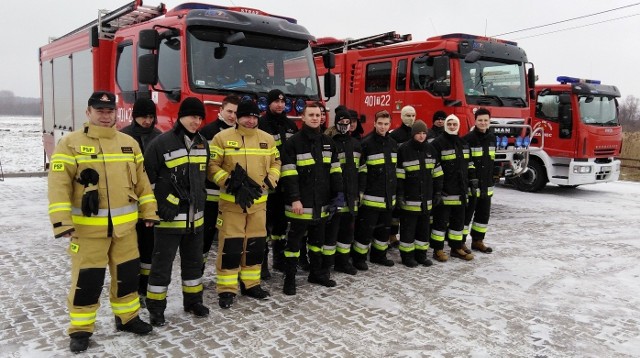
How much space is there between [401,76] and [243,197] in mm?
5415

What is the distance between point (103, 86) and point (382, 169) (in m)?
4.17

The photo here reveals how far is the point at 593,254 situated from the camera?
6.16m

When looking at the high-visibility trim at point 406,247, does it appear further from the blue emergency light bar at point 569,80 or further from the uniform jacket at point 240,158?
the blue emergency light bar at point 569,80

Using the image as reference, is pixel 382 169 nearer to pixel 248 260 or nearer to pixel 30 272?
pixel 248 260

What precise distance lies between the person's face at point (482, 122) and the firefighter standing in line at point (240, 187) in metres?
2.88

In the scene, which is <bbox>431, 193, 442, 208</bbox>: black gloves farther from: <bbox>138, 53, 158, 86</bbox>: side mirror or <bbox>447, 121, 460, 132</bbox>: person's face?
<bbox>138, 53, 158, 86</bbox>: side mirror

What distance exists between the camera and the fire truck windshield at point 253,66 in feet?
16.9

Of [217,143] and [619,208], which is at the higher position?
[217,143]

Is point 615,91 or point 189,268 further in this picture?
point 615,91

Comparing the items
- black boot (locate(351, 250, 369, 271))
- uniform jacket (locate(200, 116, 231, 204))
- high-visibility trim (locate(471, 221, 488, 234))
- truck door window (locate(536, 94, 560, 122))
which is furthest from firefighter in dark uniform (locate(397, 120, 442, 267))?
truck door window (locate(536, 94, 560, 122))

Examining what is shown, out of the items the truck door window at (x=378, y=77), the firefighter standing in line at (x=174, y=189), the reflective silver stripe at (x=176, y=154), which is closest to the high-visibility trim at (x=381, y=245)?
the firefighter standing in line at (x=174, y=189)

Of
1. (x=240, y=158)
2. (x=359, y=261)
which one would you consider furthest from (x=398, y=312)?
(x=240, y=158)

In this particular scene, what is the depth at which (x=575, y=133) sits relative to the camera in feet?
34.5

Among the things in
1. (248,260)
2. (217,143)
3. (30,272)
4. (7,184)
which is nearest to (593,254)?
(248,260)
